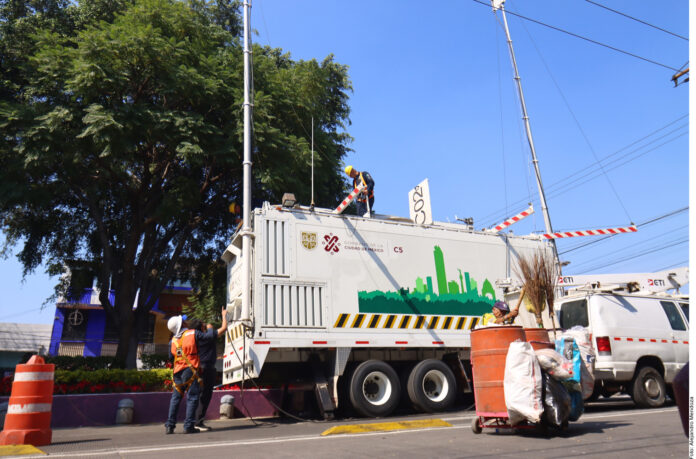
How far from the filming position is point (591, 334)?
9.91 meters

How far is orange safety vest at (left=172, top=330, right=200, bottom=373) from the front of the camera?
25.9ft

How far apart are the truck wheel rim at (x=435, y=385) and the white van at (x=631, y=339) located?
270 centimetres

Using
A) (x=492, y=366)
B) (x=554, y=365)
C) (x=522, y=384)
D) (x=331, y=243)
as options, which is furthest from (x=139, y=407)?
(x=554, y=365)

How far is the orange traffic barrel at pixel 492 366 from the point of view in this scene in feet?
20.5

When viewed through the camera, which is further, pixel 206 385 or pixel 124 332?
pixel 124 332

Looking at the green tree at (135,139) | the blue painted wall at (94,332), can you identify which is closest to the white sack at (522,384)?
the green tree at (135,139)

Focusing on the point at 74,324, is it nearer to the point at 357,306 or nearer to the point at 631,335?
the point at 357,306

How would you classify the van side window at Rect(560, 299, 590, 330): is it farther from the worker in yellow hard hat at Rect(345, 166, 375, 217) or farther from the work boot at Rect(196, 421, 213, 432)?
the work boot at Rect(196, 421, 213, 432)

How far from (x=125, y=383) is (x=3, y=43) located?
37.1 feet

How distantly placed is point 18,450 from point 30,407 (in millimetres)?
764

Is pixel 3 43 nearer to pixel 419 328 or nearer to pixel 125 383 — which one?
pixel 125 383

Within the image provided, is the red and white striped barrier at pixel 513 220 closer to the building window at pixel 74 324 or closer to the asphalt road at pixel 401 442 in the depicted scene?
the asphalt road at pixel 401 442

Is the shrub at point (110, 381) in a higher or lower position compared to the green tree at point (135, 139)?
lower

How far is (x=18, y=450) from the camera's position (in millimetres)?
5621
